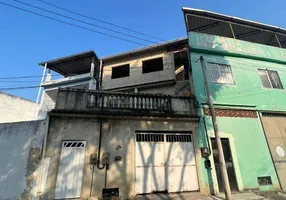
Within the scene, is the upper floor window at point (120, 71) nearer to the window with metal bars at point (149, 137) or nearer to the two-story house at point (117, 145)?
the two-story house at point (117, 145)

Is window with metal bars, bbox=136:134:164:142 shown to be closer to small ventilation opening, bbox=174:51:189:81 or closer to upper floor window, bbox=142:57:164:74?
upper floor window, bbox=142:57:164:74

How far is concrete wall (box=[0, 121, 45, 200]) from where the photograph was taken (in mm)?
5941

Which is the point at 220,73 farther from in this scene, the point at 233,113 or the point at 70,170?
the point at 70,170

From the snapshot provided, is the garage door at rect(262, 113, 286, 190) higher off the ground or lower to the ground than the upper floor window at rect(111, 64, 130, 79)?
lower

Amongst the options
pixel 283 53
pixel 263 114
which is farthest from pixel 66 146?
pixel 283 53

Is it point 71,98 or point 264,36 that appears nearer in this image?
point 71,98

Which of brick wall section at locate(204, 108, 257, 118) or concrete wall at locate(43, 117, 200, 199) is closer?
concrete wall at locate(43, 117, 200, 199)

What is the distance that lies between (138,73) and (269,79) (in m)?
9.24

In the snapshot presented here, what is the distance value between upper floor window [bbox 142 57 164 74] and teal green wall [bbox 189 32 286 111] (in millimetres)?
4779

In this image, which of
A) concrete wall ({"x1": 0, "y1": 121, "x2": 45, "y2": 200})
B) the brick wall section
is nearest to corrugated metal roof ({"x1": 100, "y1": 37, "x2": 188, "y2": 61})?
the brick wall section

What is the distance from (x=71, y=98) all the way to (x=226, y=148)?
7537 mm

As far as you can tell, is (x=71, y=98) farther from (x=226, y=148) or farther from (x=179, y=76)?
(x=179, y=76)

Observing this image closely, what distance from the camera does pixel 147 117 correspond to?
7.70 m

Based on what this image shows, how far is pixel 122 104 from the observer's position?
7.92 meters
